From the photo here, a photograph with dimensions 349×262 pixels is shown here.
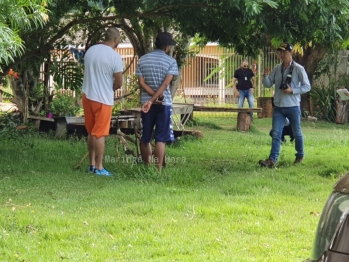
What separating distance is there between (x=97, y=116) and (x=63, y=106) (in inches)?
240

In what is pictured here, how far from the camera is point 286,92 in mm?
10258

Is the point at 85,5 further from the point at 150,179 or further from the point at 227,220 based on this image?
the point at 227,220

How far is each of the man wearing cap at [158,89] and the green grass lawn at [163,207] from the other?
18.9 inches

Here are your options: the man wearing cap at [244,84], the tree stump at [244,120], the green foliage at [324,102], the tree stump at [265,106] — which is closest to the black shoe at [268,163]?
the tree stump at [244,120]

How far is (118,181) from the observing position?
349 inches

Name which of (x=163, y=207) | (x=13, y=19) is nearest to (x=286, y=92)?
(x=163, y=207)

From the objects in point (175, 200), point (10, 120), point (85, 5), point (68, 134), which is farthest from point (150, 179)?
point (10, 120)

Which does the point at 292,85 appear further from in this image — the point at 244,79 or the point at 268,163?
the point at 244,79

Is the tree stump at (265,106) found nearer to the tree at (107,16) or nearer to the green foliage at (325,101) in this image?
the green foliage at (325,101)

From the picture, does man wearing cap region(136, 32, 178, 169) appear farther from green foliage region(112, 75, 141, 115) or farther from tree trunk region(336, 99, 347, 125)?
tree trunk region(336, 99, 347, 125)

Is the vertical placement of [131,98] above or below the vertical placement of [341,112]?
above

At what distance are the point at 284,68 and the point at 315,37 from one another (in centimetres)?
62

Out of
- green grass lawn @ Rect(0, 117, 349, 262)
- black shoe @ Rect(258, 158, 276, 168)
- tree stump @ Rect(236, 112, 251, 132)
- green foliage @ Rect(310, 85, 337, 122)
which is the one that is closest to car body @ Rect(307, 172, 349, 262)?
green grass lawn @ Rect(0, 117, 349, 262)

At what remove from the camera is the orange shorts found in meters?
9.30
